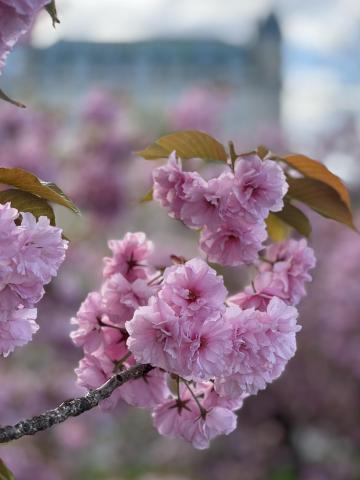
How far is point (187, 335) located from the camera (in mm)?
901

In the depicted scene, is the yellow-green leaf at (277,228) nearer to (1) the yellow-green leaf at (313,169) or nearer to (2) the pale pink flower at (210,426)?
(1) the yellow-green leaf at (313,169)

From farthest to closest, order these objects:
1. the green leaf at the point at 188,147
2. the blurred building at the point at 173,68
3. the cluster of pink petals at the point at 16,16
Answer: the blurred building at the point at 173,68 → the green leaf at the point at 188,147 → the cluster of pink petals at the point at 16,16

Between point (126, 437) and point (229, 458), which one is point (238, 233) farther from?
point (126, 437)

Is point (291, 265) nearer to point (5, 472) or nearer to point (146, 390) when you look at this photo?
point (146, 390)

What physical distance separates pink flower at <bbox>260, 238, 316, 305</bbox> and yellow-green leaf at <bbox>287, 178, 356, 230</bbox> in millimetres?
62

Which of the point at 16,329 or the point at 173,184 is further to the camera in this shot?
the point at 173,184

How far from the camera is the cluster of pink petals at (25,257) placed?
31.7 inches

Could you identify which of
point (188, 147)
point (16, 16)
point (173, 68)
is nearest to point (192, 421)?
point (188, 147)

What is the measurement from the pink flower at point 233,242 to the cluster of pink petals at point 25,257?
0.80ft

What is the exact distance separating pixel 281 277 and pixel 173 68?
2193 centimetres

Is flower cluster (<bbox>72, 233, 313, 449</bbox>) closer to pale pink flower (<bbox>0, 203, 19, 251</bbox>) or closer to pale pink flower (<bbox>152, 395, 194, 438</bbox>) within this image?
pale pink flower (<bbox>152, 395, 194, 438</bbox>)

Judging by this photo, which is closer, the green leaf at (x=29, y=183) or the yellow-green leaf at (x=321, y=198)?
the green leaf at (x=29, y=183)

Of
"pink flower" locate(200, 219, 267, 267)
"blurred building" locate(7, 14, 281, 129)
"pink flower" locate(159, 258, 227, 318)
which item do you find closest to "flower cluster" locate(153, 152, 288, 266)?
"pink flower" locate(200, 219, 267, 267)

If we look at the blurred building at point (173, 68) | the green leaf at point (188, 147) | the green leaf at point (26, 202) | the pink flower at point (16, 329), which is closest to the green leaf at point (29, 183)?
the green leaf at point (26, 202)
